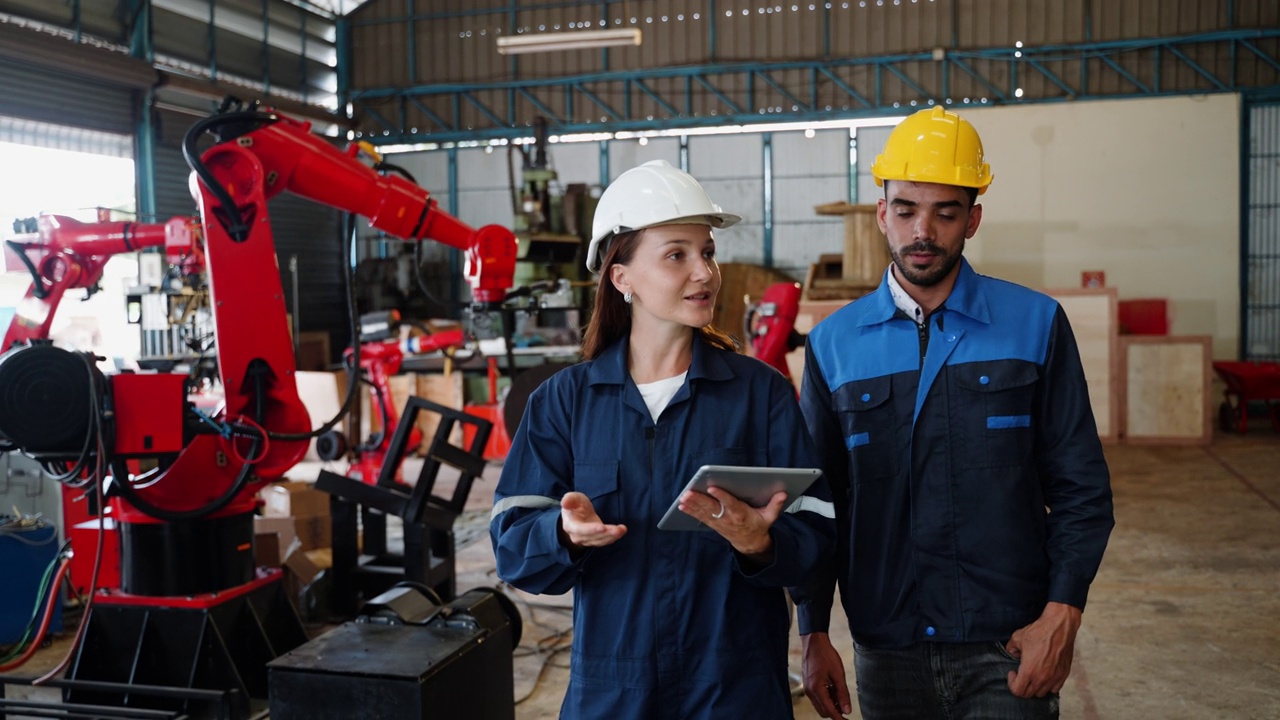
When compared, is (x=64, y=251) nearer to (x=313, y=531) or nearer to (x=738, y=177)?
(x=313, y=531)

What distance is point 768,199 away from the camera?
15602mm

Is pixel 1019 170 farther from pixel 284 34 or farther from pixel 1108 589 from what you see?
pixel 284 34

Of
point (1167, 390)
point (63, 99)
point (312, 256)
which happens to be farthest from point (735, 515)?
point (312, 256)

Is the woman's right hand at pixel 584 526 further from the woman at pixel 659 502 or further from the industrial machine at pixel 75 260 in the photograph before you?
the industrial machine at pixel 75 260

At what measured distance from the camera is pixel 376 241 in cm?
1703

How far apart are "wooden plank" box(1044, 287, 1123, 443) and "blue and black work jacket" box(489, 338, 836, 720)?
9656 millimetres

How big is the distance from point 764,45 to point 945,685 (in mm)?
14600

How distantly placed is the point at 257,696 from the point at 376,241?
13.5 metres

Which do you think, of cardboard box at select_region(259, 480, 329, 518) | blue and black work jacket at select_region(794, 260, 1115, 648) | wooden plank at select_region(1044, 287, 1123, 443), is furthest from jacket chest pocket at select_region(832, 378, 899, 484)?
wooden plank at select_region(1044, 287, 1123, 443)

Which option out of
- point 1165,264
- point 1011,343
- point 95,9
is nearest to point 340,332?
point 95,9

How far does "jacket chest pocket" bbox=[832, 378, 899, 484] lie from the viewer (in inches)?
83.1

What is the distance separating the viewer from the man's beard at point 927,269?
2105 millimetres

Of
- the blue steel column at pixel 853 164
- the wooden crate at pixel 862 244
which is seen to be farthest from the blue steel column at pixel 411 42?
the wooden crate at pixel 862 244

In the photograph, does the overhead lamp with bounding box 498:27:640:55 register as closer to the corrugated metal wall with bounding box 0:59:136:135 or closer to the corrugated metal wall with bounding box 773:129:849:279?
the corrugated metal wall with bounding box 773:129:849:279
